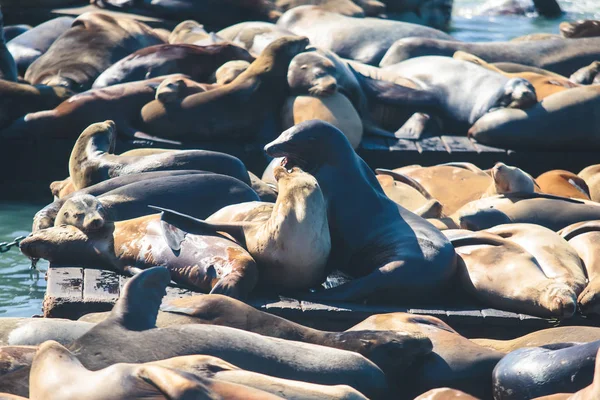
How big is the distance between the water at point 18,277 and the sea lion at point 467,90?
3869 mm

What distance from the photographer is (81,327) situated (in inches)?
170

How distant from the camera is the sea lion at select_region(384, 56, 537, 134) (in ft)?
30.5

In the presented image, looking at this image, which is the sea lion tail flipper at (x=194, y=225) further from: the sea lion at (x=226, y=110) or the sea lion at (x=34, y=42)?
the sea lion at (x=34, y=42)

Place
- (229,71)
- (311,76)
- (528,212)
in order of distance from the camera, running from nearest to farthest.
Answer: (528,212) → (311,76) → (229,71)

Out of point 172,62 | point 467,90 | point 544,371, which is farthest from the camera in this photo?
point 467,90

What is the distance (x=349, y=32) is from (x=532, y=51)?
2049 millimetres

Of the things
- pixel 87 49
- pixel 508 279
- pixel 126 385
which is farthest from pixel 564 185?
pixel 126 385

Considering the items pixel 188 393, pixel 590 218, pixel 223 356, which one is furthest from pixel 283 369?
pixel 590 218

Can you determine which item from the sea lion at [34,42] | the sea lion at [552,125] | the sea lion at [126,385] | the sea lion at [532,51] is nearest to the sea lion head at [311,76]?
the sea lion at [552,125]

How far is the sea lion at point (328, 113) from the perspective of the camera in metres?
8.45

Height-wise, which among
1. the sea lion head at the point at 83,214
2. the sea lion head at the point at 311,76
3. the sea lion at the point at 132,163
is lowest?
the sea lion head at the point at 311,76

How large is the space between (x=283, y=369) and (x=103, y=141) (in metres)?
3.60

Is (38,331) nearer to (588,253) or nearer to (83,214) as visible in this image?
(83,214)

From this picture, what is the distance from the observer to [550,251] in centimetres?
581
